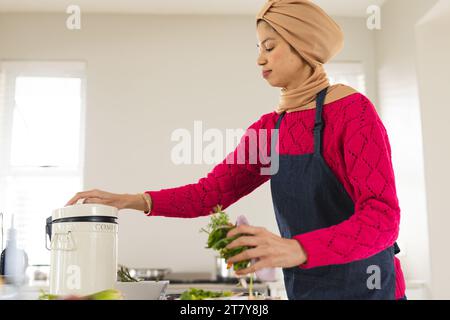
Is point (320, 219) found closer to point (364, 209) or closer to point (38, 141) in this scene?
point (364, 209)

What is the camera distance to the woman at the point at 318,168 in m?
1.00

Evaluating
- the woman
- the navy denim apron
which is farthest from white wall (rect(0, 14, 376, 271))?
the navy denim apron

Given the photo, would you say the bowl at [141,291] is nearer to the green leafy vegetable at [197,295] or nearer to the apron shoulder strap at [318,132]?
the green leafy vegetable at [197,295]

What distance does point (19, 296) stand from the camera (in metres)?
1.33

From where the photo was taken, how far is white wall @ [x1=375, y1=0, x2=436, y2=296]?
3.16 meters

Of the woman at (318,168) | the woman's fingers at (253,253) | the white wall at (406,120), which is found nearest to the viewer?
the woman's fingers at (253,253)

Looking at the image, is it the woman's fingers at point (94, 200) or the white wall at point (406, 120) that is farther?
the white wall at point (406, 120)

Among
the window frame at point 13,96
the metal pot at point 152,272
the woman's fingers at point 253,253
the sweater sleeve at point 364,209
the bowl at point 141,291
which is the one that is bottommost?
the metal pot at point 152,272

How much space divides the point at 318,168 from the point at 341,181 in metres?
0.06

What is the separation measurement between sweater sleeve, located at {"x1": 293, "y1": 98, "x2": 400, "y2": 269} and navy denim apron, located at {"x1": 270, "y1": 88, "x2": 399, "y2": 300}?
0.35ft

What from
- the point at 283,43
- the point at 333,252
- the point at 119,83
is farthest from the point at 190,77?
the point at 333,252

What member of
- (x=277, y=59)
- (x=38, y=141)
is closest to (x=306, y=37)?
(x=277, y=59)

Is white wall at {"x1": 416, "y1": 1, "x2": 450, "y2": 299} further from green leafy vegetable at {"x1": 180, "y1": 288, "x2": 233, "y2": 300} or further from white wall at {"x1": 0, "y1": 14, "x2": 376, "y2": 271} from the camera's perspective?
green leafy vegetable at {"x1": 180, "y1": 288, "x2": 233, "y2": 300}

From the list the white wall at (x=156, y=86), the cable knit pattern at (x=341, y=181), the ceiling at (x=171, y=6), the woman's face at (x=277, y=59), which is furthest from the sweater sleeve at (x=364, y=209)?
the ceiling at (x=171, y=6)
